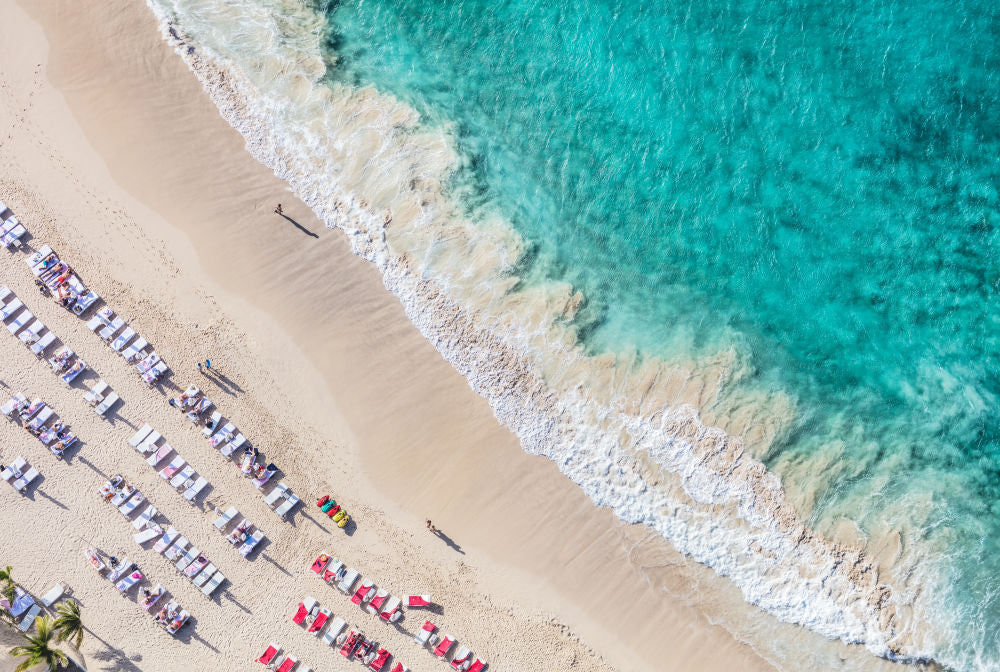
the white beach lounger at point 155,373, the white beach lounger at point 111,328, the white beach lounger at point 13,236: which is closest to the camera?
the white beach lounger at point 155,373

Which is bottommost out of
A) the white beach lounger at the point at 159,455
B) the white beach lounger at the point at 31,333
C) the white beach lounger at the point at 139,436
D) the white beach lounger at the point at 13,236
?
the white beach lounger at the point at 159,455

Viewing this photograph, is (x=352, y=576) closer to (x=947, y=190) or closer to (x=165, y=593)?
(x=165, y=593)

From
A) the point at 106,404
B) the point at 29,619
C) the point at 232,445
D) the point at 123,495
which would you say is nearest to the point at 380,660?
the point at 232,445

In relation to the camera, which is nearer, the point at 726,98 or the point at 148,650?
the point at 148,650

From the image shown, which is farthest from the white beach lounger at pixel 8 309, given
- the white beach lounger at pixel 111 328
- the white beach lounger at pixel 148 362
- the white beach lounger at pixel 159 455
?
the white beach lounger at pixel 159 455

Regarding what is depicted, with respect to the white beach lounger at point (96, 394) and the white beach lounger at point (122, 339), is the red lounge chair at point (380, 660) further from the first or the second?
the white beach lounger at point (122, 339)

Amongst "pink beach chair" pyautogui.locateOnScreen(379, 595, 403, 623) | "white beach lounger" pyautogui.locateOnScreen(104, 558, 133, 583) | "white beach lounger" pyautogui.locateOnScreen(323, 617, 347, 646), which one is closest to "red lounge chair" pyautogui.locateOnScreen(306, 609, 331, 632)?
"white beach lounger" pyautogui.locateOnScreen(323, 617, 347, 646)

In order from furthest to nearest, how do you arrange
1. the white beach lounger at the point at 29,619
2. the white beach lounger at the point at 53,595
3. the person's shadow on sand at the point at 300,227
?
the person's shadow on sand at the point at 300,227
the white beach lounger at the point at 53,595
the white beach lounger at the point at 29,619

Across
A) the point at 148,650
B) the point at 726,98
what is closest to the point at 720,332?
the point at 726,98
